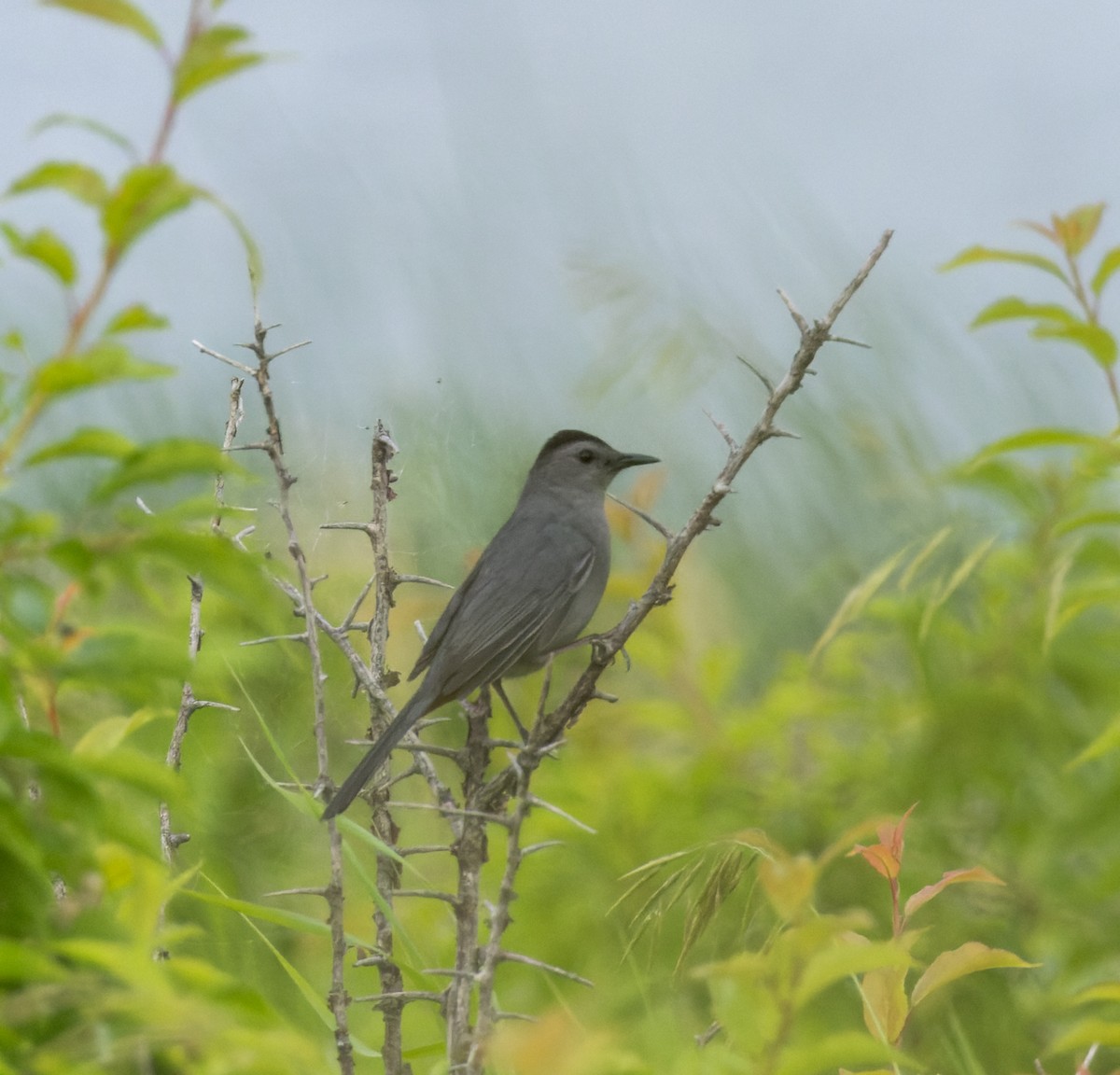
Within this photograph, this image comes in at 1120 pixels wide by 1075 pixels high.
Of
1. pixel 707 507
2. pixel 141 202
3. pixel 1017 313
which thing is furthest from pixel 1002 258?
pixel 141 202

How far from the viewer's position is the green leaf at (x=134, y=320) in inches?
45.2

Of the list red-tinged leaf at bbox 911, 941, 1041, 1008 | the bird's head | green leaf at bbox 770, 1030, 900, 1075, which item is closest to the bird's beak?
the bird's head

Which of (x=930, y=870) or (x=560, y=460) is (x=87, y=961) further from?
(x=560, y=460)

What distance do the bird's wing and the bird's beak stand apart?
29 centimetres

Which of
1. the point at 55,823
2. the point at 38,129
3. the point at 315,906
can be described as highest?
the point at 38,129

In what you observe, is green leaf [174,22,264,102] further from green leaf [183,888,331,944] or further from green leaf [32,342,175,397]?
green leaf [183,888,331,944]

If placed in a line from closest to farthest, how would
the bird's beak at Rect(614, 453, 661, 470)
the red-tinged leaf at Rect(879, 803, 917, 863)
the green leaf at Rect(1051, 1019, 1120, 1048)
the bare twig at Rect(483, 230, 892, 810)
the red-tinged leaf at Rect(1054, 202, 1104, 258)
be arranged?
the green leaf at Rect(1051, 1019, 1120, 1048), the red-tinged leaf at Rect(879, 803, 917, 863), the bare twig at Rect(483, 230, 892, 810), the red-tinged leaf at Rect(1054, 202, 1104, 258), the bird's beak at Rect(614, 453, 661, 470)

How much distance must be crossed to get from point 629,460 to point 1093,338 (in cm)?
181

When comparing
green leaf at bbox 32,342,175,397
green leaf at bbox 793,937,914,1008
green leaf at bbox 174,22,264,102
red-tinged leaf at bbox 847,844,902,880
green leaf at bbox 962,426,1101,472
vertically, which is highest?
green leaf at bbox 174,22,264,102

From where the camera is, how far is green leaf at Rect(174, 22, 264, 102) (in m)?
1.17

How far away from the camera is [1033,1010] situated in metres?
3.24

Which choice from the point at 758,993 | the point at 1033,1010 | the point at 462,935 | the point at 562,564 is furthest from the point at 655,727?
the point at 758,993

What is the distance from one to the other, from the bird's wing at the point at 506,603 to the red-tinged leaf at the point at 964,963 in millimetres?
1449

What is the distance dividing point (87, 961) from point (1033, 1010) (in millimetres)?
2681
